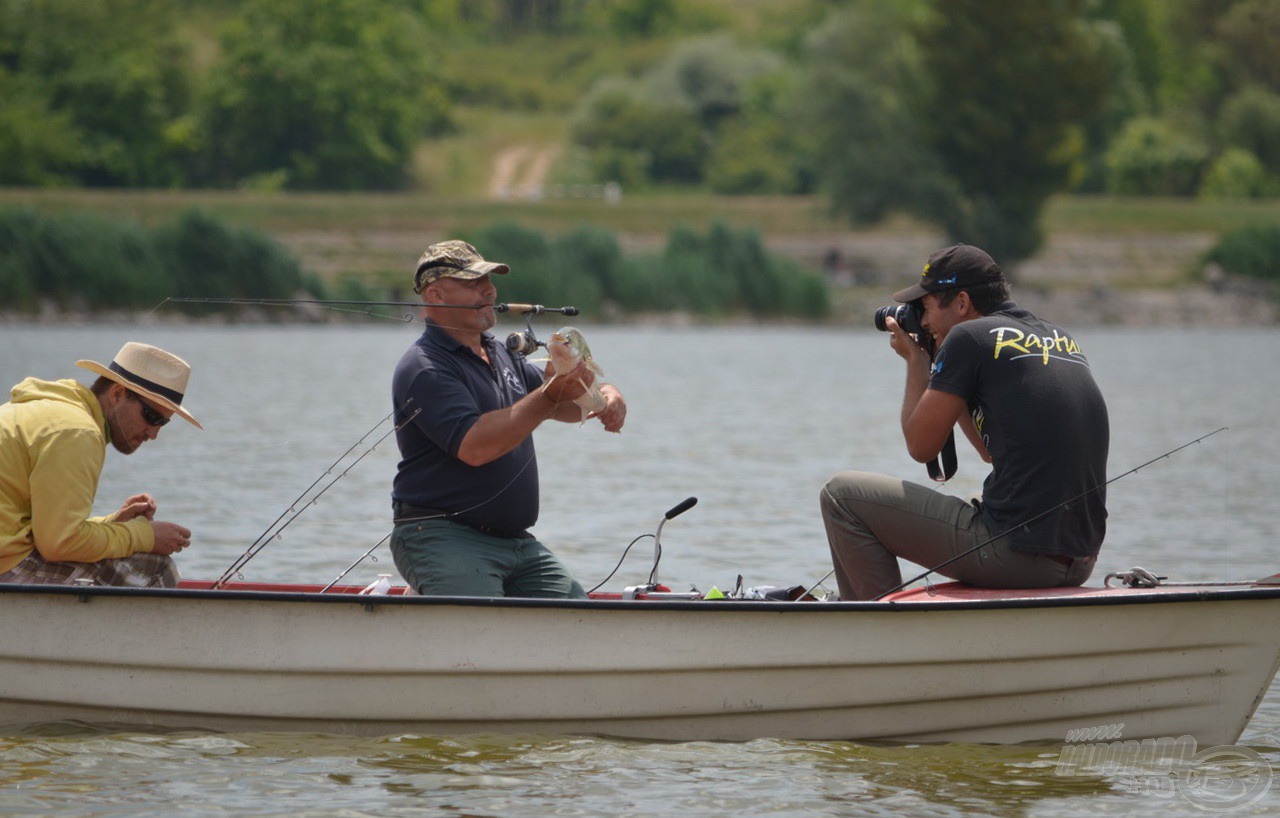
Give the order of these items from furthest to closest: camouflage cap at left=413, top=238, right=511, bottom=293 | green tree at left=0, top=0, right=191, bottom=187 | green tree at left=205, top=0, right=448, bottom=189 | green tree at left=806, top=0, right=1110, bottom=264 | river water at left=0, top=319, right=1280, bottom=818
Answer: green tree at left=205, top=0, right=448, bottom=189
green tree at left=0, top=0, right=191, bottom=187
green tree at left=806, top=0, right=1110, bottom=264
camouflage cap at left=413, top=238, right=511, bottom=293
river water at left=0, top=319, right=1280, bottom=818

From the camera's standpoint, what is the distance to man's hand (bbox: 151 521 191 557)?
666 cm

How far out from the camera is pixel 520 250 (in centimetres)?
4478

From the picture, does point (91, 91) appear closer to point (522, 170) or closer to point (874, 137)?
point (522, 170)

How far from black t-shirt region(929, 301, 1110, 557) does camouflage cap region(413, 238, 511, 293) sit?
5.32 feet

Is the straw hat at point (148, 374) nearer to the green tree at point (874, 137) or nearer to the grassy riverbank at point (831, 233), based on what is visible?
the grassy riverbank at point (831, 233)

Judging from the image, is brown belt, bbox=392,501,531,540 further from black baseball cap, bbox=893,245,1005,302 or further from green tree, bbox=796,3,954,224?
green tree, bbox=796,3,954,224

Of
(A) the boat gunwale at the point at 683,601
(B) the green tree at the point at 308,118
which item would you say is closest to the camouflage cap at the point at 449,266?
(A) the boat gunwale at the point at 683,601

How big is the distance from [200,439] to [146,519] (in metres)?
12.4

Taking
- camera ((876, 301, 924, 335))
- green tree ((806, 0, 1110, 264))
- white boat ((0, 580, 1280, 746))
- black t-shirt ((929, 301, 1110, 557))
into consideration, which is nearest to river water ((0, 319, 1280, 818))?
white boat ((0, 580, 1280, 746))

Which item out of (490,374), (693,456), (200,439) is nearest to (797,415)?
(693,456)

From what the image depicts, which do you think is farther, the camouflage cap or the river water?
the camouflage cap

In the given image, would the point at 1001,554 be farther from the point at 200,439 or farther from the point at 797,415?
the point at 797,415

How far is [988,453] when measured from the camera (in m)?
6.68

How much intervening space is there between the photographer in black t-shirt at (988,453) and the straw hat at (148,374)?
229 centimetres
